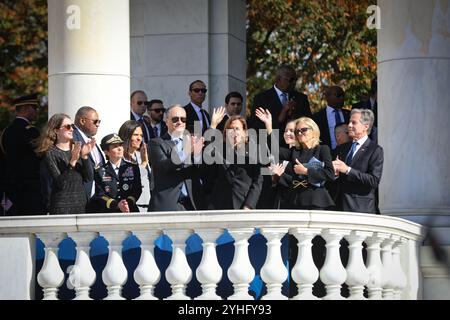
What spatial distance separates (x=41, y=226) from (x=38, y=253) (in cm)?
56

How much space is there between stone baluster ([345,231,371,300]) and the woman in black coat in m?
1.50

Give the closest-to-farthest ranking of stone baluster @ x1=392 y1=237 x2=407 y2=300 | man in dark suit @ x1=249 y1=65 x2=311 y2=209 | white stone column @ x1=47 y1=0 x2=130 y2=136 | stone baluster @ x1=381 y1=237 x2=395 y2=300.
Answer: stone baluster @ x1=381 y1=237 x2=395 y2=300 → stone baluster @ x1=392 y1=237 x2=407 y2=300 → white stone column @ x1=47 y1=0 x2=130 y2=136 → man in dark suit @ x1=249 y1=65 x2=311 y2=209

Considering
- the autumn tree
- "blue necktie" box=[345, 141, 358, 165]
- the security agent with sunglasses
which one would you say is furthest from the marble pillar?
the autumn tree

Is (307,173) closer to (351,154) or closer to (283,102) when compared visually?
(351,154)

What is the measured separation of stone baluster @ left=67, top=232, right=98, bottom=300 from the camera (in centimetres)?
2050

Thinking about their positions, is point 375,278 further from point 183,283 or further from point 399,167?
point 399,167

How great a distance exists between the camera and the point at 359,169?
76.2 feet

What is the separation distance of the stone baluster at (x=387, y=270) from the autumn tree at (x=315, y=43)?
25404 millimetres

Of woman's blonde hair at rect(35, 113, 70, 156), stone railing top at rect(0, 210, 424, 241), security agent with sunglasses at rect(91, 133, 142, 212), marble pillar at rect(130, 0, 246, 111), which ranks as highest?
marble pillar at rect(130, 0, 246, 111)

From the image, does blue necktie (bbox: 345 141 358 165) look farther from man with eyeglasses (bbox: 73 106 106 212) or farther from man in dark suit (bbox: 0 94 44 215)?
man in dark suit (bbox: 0 94 44 215)

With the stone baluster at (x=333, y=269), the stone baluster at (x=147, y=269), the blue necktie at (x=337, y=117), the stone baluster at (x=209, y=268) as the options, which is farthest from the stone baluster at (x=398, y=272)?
the blue necktie at (x=337, y=117)

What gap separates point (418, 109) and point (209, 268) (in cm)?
643

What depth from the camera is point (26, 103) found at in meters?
26.4
